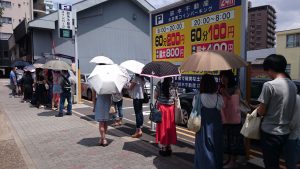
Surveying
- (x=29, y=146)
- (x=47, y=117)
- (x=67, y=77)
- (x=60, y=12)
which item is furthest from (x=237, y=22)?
(x=60, y=12)

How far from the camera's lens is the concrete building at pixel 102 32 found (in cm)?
2162

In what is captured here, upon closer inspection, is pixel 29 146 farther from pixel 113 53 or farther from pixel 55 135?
pixel 113 53

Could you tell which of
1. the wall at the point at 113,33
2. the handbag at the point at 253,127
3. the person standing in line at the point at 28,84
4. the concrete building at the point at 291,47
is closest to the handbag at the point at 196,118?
the handbag at the point at 253,127

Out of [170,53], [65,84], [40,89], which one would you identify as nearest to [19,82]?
[40,89]

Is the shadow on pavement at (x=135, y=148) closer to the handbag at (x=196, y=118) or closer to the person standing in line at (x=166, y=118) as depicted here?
the person standing in line at (x=166, y=118)

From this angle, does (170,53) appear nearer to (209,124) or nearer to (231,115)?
(231,115)

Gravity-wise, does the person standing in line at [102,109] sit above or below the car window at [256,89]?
below

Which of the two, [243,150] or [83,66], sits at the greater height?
[83,66]

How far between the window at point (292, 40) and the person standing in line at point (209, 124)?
3107 cm

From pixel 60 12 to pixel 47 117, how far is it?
576cm

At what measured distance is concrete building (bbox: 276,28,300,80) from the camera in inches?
1206

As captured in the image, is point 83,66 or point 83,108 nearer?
point 83,108

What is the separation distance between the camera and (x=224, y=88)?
4.52 metres

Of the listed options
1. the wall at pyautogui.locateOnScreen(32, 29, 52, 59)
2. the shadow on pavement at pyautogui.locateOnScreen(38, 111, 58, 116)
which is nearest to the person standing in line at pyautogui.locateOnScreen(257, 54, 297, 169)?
the shadow on pavement at pyautogui.locateOnScreen(38, 111, 58, 116)
